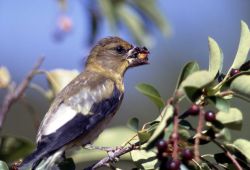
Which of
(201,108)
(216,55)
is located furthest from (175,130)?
(216,55)

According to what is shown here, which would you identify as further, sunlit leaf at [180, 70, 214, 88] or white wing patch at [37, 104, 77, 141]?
white wing patch at [37, 104, 77, 141]

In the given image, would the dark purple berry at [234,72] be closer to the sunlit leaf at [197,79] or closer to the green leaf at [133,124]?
the sunlit leaf at [197,79]

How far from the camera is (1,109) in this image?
147 inches

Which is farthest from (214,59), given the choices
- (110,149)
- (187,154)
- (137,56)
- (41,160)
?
(137,56)

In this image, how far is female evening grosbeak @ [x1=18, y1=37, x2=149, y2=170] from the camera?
4008 mm

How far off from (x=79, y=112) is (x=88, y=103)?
0.18 meters

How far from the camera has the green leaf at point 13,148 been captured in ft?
11.1

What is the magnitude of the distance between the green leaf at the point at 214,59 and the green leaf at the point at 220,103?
19 cm

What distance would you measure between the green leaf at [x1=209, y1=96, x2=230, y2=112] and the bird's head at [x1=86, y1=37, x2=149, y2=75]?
8.29ft

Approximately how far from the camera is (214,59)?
317cm

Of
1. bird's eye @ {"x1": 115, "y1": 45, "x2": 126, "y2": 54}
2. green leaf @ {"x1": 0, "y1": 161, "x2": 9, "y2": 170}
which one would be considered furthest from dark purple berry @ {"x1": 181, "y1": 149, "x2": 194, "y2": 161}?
bird's eye @ {"x1": 115, "y1": 45, "x2": 126, "y2": 54}

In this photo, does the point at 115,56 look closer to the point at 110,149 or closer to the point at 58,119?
the point at 58,119

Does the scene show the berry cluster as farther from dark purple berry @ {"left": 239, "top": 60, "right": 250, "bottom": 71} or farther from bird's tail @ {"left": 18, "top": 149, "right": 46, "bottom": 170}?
bird's tail @ {"left": 18, "top": 149, "right": 46, "bottom": 170}

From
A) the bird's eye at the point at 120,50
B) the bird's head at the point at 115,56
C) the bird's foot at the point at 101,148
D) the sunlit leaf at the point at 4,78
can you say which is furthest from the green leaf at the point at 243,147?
the bird's eye at the point at 120,50
